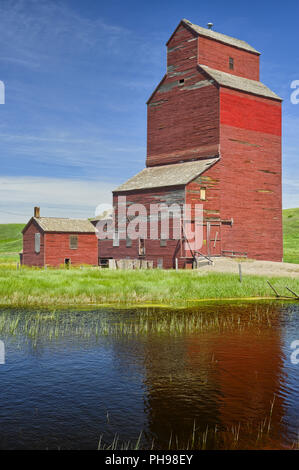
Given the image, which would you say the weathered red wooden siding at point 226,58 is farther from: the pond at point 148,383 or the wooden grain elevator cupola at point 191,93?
the pond at point 148,383

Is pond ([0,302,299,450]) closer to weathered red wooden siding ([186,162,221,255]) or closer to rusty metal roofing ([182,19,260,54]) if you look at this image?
weathered red wooden siding ([186,162,221,255])

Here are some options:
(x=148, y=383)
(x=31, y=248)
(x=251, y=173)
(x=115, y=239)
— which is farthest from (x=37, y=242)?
(x=148, y=383)

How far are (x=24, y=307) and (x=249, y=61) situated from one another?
111 ft

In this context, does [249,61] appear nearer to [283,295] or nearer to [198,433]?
[283,295]

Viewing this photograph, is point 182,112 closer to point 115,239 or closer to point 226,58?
point 226,58

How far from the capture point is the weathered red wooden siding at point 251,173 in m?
37.8

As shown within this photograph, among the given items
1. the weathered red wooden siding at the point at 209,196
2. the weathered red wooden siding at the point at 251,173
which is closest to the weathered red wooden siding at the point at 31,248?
the weathered red wooden siding at the point at 209,196

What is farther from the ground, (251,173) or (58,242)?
(251,173)

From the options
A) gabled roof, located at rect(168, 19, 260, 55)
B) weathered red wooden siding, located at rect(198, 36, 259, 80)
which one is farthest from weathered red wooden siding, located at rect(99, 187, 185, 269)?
gabled roof, located at rect(168, 19, 260, 55)

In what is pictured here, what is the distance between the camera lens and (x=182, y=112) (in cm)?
4091

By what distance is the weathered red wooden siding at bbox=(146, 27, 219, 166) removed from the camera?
38500mm

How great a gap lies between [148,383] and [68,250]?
37.5m

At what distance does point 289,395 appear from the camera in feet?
31.3

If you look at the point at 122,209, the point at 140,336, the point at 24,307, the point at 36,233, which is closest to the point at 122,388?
the point at 140,336
